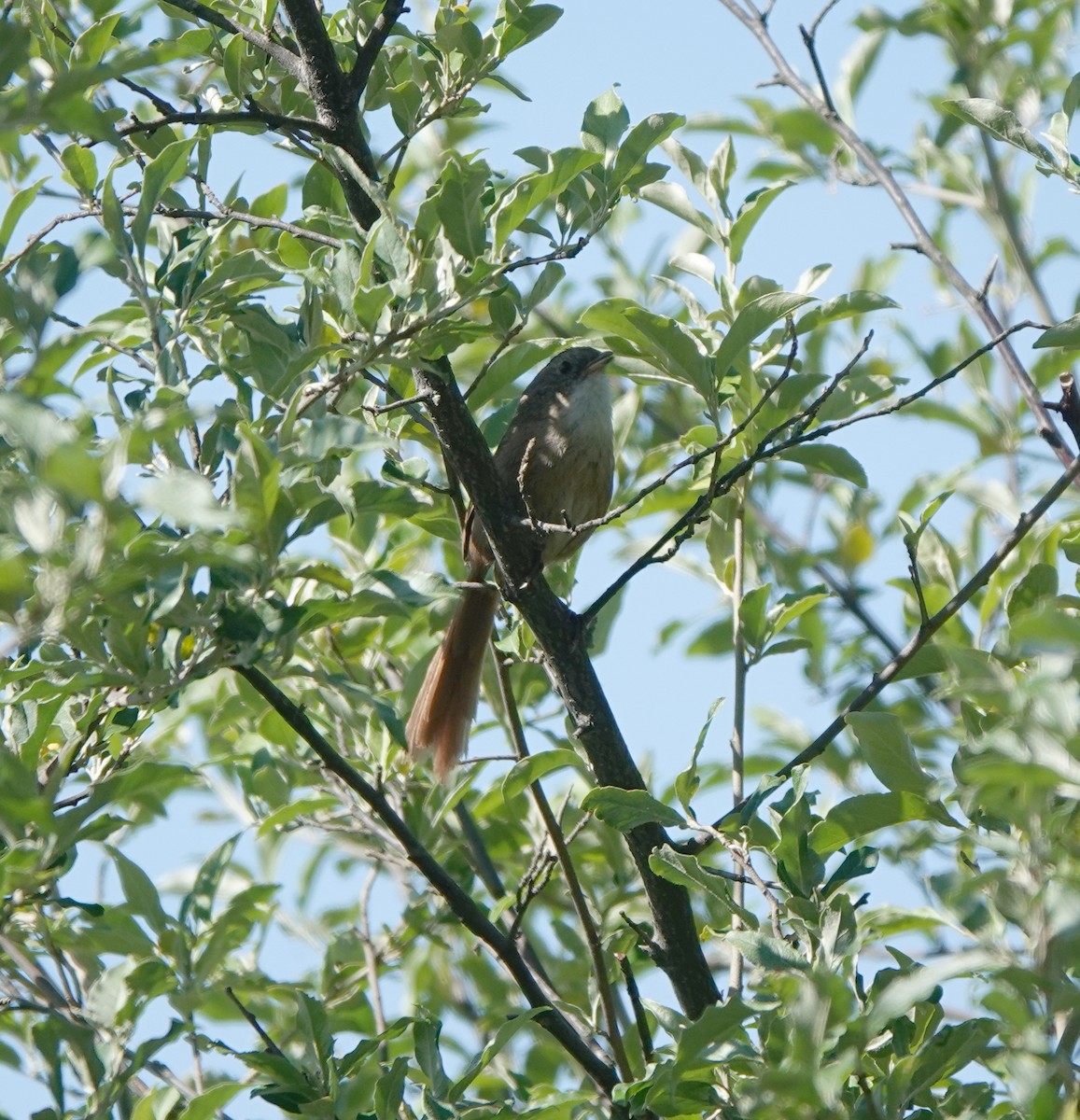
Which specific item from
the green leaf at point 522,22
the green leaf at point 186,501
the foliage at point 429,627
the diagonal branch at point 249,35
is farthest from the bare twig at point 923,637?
the diagonal branch at point 249,35

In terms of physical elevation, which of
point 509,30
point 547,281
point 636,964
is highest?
point 509,30

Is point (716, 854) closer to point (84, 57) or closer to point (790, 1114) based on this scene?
point (790, 1114)

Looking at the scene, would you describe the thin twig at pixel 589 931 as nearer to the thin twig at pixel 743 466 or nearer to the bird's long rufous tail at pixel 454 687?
the thin twig at pixel 743 466

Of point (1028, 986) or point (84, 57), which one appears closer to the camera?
point (1028, 986)

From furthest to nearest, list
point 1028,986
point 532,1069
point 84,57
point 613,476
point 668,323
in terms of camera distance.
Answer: point 613,476 < point 532,1069 < point 668,323 < point 84,57 < point 1028,986

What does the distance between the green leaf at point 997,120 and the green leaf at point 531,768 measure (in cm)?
158

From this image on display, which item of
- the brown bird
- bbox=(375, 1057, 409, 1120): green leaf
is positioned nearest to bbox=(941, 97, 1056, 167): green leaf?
the brown bird

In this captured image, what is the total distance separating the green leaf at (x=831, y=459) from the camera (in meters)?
3.42

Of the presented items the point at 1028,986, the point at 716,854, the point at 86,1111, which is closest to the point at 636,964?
the point at 716,854

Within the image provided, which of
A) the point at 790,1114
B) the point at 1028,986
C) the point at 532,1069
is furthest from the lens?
the point at 532,1069

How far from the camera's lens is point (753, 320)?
3.04 meters

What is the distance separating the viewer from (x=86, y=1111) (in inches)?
98.3

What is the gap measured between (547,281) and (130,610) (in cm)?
110

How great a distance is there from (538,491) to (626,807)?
7.07ft
